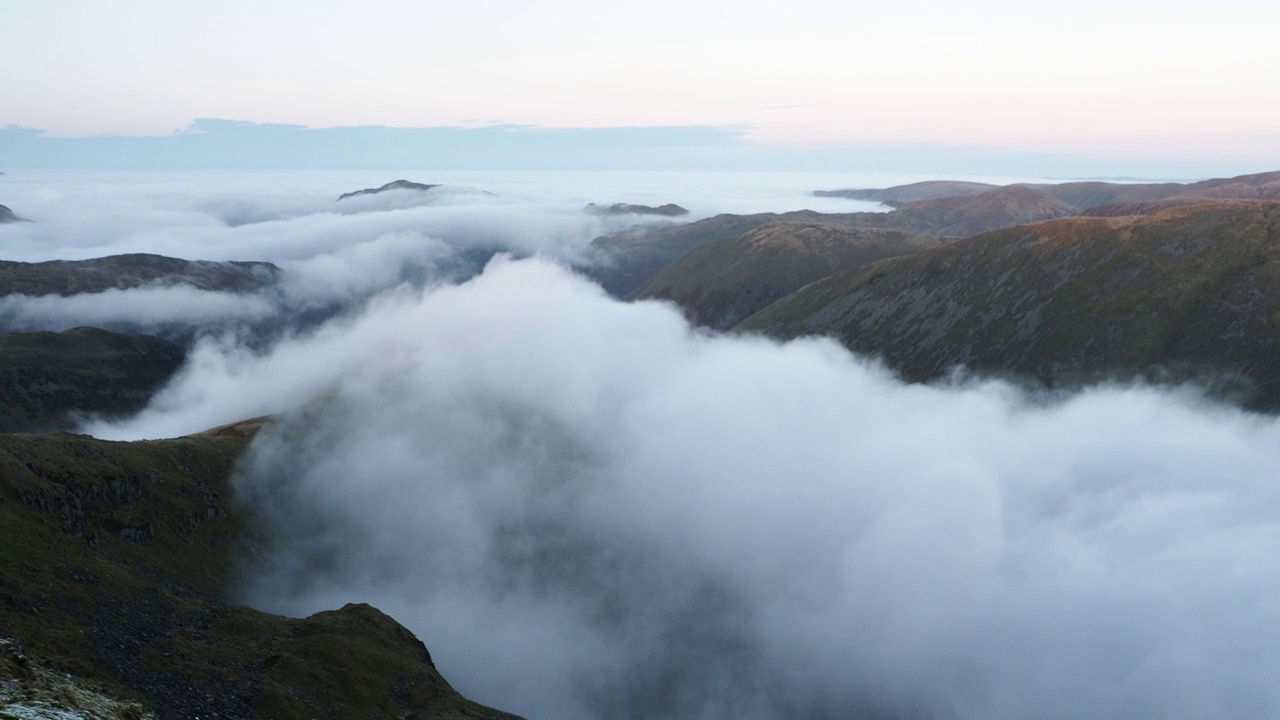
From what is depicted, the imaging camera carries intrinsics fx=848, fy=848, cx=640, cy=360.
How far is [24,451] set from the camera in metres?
136

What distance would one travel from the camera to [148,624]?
9600 cm

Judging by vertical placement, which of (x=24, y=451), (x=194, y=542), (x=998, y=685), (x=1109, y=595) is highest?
(x=24, y=451)

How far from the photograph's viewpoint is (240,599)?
154 meters

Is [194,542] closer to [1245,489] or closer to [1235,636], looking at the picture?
[1235,636]

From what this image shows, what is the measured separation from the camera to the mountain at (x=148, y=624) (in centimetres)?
7262

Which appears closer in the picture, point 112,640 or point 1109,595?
point 112,640

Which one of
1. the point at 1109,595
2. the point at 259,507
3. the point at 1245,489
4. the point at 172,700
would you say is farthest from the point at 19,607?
the point at 1245,489

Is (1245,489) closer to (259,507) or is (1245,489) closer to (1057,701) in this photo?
(1057,701)

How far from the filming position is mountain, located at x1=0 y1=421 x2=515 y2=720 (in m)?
72.6

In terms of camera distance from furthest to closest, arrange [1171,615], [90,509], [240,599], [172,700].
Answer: [1171,615] → [240,599] → [90,509] → [172,700]

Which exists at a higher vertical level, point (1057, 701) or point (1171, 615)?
point (1171, 615)

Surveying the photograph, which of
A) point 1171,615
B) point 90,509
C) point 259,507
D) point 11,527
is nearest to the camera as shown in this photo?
point 11,527

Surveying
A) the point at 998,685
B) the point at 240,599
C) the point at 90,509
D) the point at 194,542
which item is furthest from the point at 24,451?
the point at 998,685

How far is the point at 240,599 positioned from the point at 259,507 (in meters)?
37.8
